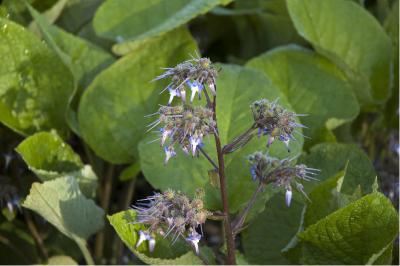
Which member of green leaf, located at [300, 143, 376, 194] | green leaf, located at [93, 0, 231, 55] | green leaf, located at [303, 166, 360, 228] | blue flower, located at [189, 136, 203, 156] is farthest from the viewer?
green leaf, located at [93, 0, 231, 55]

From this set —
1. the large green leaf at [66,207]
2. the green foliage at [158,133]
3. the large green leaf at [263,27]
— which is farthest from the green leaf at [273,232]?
the large green leaf at [263,27]

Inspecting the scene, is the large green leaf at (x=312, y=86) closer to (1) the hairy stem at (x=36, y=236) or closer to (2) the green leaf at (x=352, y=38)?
(2) the green leaf at (x=352, y=38)

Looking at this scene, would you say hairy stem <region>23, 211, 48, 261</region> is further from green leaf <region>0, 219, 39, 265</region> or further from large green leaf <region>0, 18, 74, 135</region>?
large green leaf <region>0, 18, 74, 135</region>

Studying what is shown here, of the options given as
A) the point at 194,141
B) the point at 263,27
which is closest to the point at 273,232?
the point at 194,141

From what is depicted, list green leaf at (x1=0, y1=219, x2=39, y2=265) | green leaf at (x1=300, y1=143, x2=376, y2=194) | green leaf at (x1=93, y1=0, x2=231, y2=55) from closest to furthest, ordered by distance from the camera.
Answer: green leaf at (x1=300, y1=143, x2=376, y2=194) < green leaf at (x1=93, y1=0, x2=231, y2=55) < green leaf at (x1=0, y1=219, x2=39, y2=265)

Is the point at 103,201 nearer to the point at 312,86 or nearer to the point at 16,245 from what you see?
the point at 16,245

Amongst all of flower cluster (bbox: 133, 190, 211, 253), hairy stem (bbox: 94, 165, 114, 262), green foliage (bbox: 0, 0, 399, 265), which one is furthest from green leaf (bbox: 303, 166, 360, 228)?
hairy stem (bbox: 94, 165, 114, 262)
